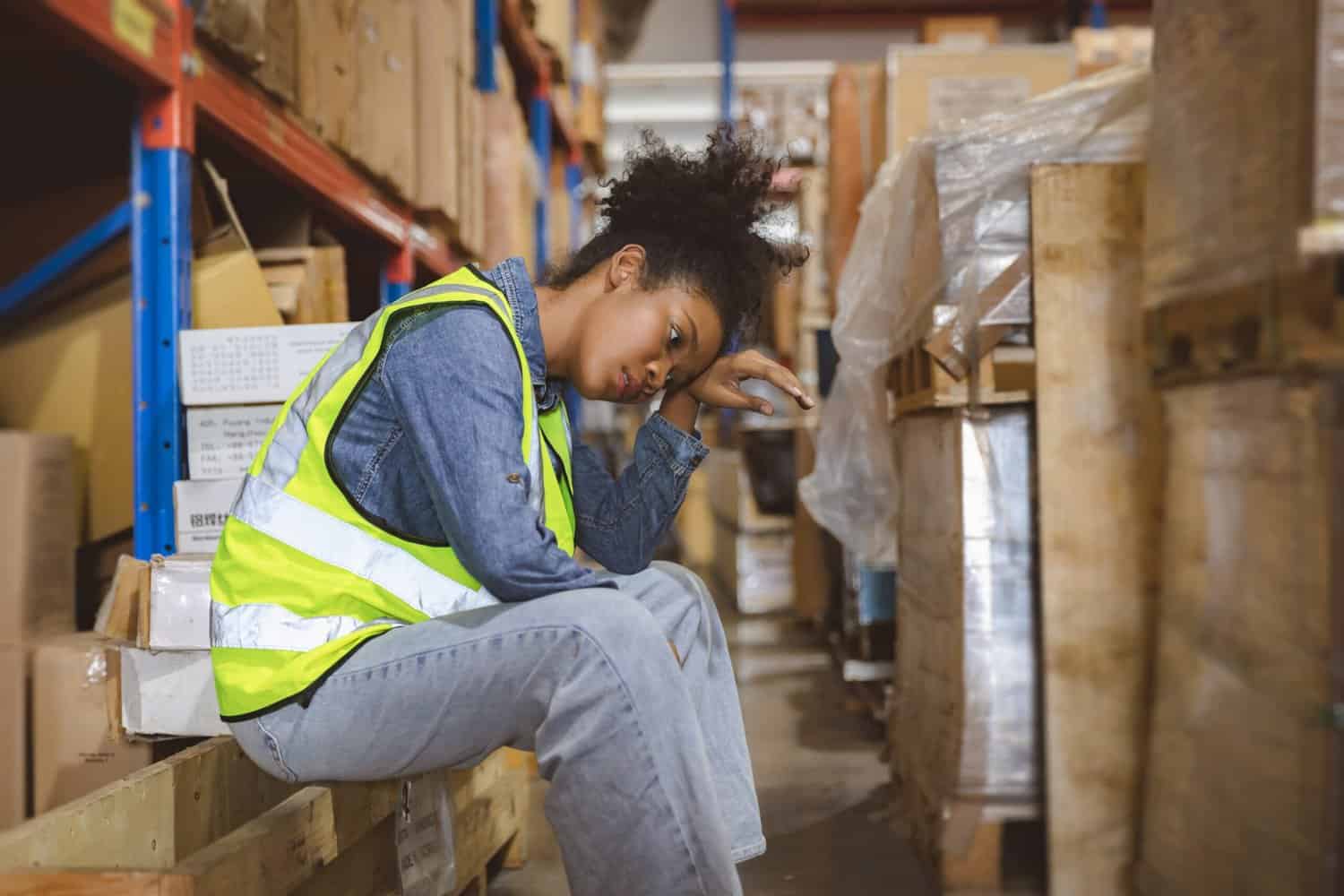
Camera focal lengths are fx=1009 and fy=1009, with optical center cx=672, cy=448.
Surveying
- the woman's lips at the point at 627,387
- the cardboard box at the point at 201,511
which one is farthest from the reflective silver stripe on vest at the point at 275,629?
the cardboard box at the point at 201,511

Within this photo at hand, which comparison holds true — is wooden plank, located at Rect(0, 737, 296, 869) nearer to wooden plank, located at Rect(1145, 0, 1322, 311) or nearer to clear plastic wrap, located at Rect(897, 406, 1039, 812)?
clear plastic wrap, located at Rect(897, 406, 1039, 812)

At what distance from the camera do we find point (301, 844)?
131cm

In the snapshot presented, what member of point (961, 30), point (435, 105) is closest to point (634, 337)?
point (435, 105)

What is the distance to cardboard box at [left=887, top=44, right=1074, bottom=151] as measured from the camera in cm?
329

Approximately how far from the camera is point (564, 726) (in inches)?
45.0

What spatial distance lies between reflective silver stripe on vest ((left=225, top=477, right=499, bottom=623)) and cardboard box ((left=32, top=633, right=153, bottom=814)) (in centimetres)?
88

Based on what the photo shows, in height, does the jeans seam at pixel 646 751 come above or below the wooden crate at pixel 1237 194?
below

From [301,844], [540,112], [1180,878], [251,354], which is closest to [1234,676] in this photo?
[1180,878]

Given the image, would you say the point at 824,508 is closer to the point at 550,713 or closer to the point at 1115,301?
the point at 1115,301

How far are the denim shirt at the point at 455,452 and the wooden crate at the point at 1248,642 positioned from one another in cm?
83

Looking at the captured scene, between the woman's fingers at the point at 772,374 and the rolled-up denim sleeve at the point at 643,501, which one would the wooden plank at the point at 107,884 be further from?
the woman's fingers at the point at 772,374

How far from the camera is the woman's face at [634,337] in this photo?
143cm

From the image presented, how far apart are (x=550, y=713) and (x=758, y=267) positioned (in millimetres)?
796

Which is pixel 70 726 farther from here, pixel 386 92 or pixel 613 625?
pixel 386 92
